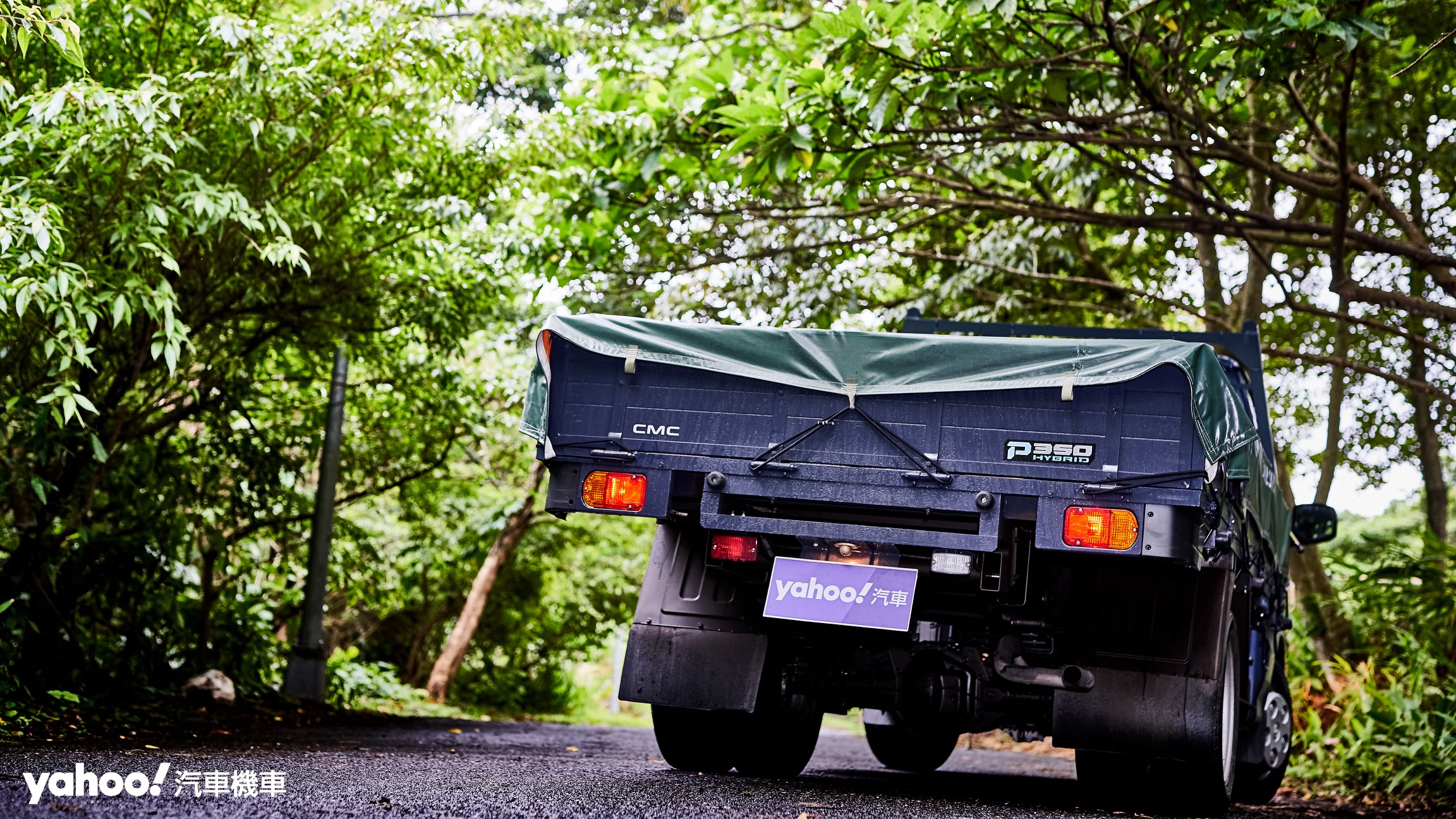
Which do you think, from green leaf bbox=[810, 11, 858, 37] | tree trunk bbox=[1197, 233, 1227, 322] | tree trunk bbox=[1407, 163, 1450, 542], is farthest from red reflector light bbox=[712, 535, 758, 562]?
tree trunk bbox=[1407, 163, 1450, 542]

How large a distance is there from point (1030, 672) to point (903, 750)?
324 cm

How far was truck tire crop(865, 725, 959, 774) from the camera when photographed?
8445mm

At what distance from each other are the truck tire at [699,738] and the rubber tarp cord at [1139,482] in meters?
2.20

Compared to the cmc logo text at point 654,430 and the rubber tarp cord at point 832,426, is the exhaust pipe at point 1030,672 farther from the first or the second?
the cmc logo text at point 654,430

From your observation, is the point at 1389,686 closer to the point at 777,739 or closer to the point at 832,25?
the point at 777,739

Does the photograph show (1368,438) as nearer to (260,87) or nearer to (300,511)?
(300,511)

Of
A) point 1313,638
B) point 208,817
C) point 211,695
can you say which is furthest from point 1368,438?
point 208,817

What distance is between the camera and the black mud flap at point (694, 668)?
5.66m

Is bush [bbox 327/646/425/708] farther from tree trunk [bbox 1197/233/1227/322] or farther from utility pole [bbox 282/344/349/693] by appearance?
tree trunk [bbox 1197/233/1227/322]

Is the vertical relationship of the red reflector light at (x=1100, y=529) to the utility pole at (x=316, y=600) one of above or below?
above

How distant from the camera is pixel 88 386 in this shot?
24.7ft

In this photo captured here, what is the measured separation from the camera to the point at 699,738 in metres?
6.27

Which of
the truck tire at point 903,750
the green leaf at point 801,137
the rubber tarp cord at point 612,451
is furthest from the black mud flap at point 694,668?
the truck tire at point 903,750

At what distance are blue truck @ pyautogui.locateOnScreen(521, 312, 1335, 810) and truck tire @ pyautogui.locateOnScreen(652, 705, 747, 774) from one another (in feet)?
0.30
